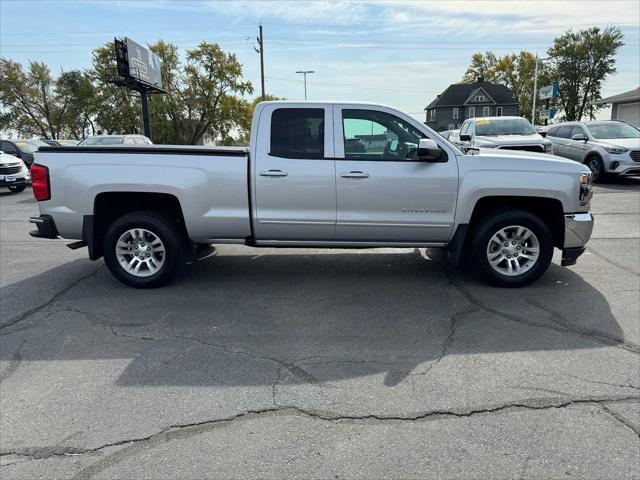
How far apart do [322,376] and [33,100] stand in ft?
188

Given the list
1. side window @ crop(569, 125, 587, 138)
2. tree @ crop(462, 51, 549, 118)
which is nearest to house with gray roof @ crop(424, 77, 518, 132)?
tree @ crop(462, 51, 549, 118)

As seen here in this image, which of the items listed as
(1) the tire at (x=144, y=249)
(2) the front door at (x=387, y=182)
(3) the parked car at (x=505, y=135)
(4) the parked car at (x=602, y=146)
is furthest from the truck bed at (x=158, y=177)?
(4) the parked car at (x=602, y=146)

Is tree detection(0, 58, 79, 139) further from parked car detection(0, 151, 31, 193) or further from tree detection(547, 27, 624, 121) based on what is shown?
tree detection(547, 27, 624, 121)

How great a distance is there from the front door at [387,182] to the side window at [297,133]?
204 mm

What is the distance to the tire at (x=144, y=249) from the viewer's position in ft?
17.6

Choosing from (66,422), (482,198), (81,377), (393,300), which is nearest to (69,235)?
(81,377)

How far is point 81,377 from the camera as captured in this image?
11.7 ft

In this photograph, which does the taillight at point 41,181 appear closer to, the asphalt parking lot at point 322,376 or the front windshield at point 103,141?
the asphalt parking lot at point 322,376

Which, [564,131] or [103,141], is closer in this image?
[564,131]

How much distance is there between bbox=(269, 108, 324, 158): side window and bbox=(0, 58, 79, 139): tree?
176ft

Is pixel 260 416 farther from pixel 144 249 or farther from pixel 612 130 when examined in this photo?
pixel 612 130

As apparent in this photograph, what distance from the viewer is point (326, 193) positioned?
5227 millimetres

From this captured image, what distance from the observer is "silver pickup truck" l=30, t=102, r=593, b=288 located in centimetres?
519

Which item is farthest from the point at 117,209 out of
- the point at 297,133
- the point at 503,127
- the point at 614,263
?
the point at 503,127
